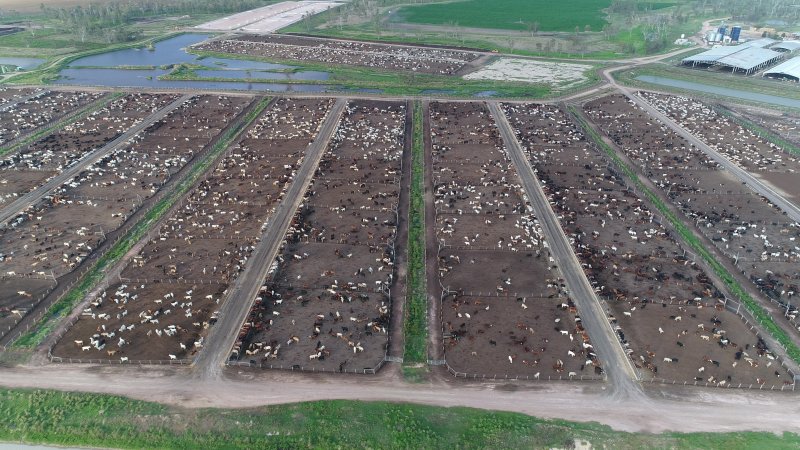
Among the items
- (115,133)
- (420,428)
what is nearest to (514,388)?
(420,428)

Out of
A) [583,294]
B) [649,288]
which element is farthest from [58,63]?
[649,288]

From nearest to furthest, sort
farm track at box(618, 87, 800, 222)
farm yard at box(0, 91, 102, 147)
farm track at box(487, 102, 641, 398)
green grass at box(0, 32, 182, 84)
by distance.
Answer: farm track at box(487, 102, 641, 398), farm track at box(618, 87, 800, 222), farm yard at box(0, 91, 102, 147), green grass at box(0, 32, 182, 84)

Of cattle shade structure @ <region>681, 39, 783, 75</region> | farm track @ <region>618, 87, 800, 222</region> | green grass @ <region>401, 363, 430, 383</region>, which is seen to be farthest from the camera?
cattle shade structure @ <region>681, 39, 783, 75</region>

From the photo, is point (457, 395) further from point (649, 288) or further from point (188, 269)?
point (188, 269)

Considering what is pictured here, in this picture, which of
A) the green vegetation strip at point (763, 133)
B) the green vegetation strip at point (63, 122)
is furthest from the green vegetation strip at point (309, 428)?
the green vegetation strip at point (763, 133)

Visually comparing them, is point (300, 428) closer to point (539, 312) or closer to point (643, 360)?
point (539, 312)

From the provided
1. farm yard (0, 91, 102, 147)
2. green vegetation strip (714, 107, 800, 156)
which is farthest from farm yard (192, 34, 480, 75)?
green vegetation strip (714, 107, 800, 156)

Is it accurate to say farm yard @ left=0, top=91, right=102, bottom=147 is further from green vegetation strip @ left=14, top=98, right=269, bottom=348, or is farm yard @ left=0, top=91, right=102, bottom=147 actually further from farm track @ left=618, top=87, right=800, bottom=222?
Answer: farm track @ left=618, top=87, right=800, bottom=222
